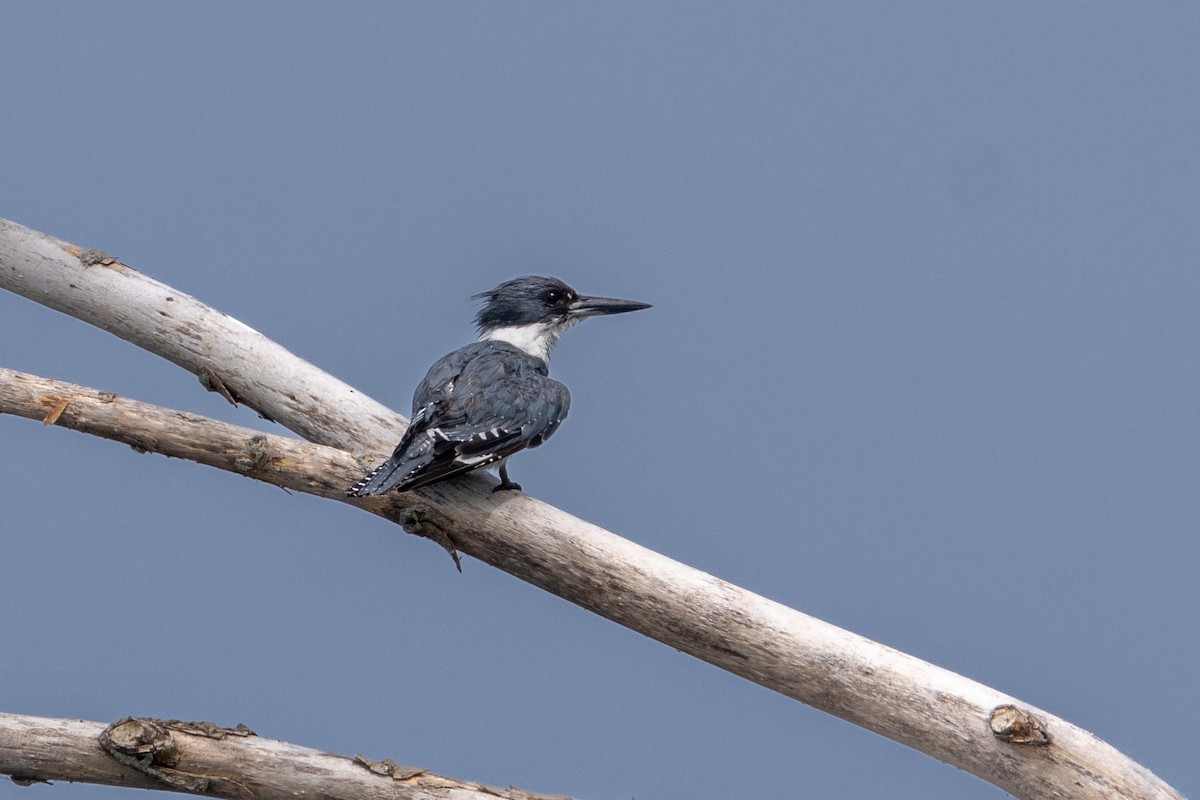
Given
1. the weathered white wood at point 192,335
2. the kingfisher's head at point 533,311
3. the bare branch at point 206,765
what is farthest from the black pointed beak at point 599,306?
the bare branch at point 206,765

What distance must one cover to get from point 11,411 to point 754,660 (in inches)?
119

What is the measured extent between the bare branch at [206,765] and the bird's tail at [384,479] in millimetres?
895

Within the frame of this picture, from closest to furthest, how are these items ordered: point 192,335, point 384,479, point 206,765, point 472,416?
point 206,765 < point 384,479 < point 472,416 < point 192,335

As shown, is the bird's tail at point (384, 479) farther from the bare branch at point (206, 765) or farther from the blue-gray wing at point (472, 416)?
the bare branch at point (206, 765)

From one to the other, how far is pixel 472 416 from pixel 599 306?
1355 millimetres

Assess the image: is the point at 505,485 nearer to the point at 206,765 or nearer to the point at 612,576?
the point at 612,576

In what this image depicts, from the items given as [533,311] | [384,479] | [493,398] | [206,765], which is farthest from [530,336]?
[206,765]

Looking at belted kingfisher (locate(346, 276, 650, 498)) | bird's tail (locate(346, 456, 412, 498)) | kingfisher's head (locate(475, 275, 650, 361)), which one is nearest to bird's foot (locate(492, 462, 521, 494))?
belted kingfisher (locate(346, 276, 650, 498))

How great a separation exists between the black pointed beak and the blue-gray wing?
24.4 inches

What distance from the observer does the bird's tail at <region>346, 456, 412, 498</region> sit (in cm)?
443

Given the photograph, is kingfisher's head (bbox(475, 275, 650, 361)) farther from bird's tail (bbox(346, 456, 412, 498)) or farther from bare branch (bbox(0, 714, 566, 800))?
bare branch (bbox(0, 714, 566, 800))

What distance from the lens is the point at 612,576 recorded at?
15.4 feet

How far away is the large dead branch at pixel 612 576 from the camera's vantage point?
429cm

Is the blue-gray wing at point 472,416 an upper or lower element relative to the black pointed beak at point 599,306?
lower
